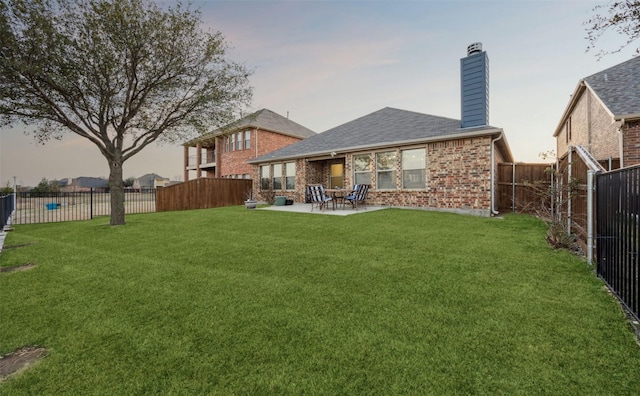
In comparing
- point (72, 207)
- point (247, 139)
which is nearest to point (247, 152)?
point (247, 139)

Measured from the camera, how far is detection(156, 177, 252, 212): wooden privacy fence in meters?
15.9

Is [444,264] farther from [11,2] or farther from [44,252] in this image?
[11,2]

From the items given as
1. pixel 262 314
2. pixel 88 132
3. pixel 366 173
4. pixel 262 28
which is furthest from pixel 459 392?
pixel 262 28

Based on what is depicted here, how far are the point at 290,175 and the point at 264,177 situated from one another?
245 cm

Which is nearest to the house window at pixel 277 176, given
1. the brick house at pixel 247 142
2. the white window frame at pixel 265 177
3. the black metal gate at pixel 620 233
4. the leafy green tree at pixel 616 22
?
the white window frame at pixel 265 177

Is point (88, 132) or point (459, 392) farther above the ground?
point (88, 132)

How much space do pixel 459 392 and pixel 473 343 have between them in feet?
2.07

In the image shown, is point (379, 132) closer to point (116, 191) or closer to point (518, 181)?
point (518, 181)

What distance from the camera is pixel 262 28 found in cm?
1202

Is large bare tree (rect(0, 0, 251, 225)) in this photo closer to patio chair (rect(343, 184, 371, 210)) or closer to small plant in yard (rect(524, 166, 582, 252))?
patio chair (rect(343, 184, 371, 210))

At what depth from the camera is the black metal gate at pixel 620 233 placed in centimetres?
261

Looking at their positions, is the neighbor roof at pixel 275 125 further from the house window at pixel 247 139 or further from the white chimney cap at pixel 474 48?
the white chimney cap at pixel 474 48

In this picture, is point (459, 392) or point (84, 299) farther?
point (84, 299)

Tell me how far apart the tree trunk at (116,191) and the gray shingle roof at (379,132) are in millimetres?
8208
